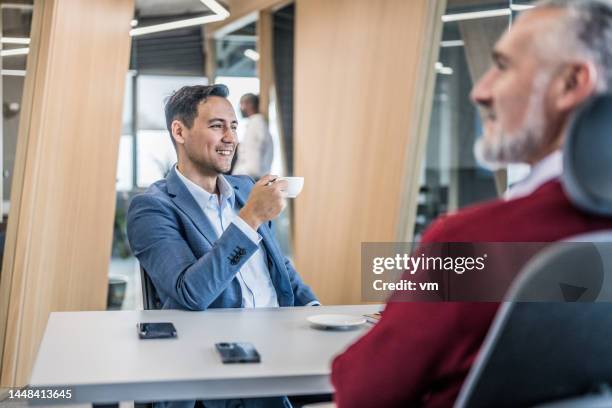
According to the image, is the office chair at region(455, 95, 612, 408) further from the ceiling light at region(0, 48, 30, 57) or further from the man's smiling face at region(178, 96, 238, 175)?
the ceiling light at region(0, 48, 30, 57)

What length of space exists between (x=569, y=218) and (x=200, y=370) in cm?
73

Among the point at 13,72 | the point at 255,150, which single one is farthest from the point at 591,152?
the point at 255,150

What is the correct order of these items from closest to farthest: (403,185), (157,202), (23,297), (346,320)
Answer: (346,320)
(157,202)
(23,297)
(403,185)

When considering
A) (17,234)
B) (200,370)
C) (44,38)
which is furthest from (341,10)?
(200,370)

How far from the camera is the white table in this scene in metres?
1.36

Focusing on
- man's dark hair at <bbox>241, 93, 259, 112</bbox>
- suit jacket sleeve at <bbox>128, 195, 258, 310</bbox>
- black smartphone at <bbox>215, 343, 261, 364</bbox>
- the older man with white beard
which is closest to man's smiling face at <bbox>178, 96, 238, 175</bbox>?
suit jacket sleeve at <bbox>128, 195, 258, 310</bbox>

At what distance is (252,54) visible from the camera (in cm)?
791

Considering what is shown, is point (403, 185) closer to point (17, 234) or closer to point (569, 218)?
point (17, 234)

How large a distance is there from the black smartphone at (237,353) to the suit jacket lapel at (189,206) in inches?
28.9

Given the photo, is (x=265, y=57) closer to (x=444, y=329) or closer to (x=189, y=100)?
(x=189, y=100)

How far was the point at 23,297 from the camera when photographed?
12.3 feet

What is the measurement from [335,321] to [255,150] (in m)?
5.15

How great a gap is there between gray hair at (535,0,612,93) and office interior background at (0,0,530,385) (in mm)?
3096

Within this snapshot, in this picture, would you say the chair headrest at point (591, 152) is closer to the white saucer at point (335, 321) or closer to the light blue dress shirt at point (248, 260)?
the white saucer at point (335, 321)
